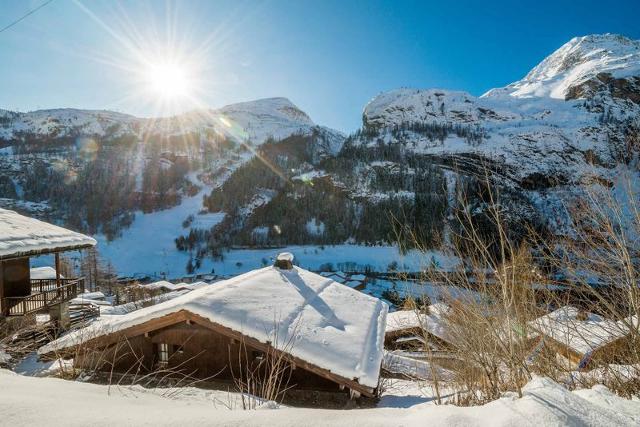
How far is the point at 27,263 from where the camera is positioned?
12.4 metres

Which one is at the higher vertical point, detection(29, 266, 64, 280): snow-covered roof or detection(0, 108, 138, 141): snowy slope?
detection(0, 108, 138, 141): snowy slope

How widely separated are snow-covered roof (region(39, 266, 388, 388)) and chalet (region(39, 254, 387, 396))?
0.8 inches

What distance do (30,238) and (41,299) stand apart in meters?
3.21

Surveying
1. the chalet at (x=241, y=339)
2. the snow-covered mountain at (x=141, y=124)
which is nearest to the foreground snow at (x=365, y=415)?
the chalet at (x=241, y=339)

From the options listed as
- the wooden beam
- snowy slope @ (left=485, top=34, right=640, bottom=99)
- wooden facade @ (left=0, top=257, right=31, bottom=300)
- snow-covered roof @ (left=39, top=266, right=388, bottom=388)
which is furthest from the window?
snowy slope @ (left=485, top=34, right=640, bottom=99)

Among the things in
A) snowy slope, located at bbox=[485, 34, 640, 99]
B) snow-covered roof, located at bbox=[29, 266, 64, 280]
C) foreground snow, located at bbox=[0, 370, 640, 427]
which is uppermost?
snowy slope, located at bbox=[485, 34, 640, 99]

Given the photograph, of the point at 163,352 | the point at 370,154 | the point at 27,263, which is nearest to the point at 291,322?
the point at 163,352

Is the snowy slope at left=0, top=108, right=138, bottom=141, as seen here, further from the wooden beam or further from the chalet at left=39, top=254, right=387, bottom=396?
the wooden beam

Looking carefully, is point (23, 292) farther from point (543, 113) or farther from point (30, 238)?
point (543, 113)

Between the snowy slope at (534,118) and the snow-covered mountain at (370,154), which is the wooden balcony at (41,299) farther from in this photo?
the snowy slope at (534,118)

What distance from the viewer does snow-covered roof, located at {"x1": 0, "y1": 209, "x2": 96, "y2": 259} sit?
8.93 meters

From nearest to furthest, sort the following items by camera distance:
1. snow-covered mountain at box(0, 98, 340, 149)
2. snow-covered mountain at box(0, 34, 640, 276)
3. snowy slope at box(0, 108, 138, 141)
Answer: snow-covered mountain at box(0, 34, 640, 276), snowy slope at box(0, 108, 138, 141), snow-covered mountain at box(0, 98, 340, 149)

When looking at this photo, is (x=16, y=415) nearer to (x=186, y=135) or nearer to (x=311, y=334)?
(x=311, y=334)

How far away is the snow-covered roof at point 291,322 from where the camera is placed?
6.68 metres
